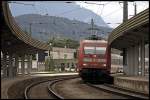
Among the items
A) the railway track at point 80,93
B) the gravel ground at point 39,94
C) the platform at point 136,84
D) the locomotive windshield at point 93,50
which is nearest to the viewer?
the railway track at point 80,93

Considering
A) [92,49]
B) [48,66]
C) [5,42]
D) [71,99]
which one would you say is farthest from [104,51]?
[48,66]

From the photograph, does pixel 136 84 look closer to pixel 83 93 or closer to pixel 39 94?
pixel 83 93

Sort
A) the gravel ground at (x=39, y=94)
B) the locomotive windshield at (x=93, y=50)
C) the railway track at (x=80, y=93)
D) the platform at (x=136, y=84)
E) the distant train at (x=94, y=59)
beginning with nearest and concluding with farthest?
the railway track at (x=80, y=93) < the gravel ground at (x=39, y=94) < the platform at (x=136, y=84) < the distant train at (x=94, y=59) < the locomotive windshield at (x=93, y=50)

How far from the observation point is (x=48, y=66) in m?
99.8

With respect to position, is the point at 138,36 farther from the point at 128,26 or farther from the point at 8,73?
the point at 8,73

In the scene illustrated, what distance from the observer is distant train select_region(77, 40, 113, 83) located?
37344 millimetres

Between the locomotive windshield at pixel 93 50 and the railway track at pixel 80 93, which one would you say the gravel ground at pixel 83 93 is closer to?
the railway track at pixel 80 93

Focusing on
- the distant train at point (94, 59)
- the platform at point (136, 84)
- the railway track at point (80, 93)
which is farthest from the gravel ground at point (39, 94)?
the distant train at point (94, 59)

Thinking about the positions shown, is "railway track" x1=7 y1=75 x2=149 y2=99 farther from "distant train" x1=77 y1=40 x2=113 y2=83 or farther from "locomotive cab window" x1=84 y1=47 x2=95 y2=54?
"locomotive cab window" x1=84 y1=47 x2=95 y2=54

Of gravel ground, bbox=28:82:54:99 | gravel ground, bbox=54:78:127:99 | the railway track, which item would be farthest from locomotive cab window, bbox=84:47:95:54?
gravel ground, bbox=28:82:54:99

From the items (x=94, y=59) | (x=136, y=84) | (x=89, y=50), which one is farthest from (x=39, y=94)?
(x=89, y=50)

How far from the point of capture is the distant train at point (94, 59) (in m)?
37.3

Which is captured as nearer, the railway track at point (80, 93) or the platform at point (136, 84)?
A: the railway track at point (80, 93)

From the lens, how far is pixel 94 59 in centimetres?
3734
